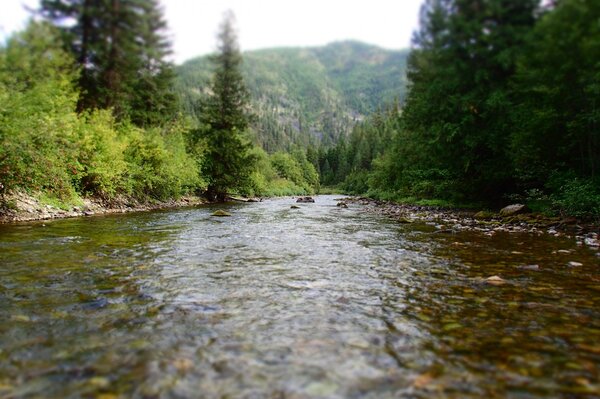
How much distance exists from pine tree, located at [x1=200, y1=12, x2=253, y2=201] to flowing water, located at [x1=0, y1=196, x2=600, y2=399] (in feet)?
86.9

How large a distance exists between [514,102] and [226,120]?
2468 cm

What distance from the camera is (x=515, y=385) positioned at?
2.84m

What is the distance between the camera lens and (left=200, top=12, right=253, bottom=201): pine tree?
3456 centimetres

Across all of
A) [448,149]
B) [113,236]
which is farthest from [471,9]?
[113,236]

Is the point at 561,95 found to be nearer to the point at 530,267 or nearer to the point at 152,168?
the point at 530,267

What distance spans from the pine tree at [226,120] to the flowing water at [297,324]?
1042 inches

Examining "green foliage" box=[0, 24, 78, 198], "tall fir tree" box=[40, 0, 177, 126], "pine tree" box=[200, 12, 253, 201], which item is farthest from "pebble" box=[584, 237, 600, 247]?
"pine tree" box=[200, 12, 253, 201]

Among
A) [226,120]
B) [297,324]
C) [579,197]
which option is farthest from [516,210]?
[226,120]

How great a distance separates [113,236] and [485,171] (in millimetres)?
15890

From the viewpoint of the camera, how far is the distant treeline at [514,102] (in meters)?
12.1

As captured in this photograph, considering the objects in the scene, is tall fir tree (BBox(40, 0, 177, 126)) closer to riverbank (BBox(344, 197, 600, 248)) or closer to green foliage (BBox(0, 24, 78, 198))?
green foliage (BBox(0, 24, 78, 198))

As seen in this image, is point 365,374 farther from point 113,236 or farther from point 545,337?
point 113,236

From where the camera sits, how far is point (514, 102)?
16.0 metres

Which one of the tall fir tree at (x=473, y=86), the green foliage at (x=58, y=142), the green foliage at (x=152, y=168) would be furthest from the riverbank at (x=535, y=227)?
the green foliage at (x=152, y=168)
